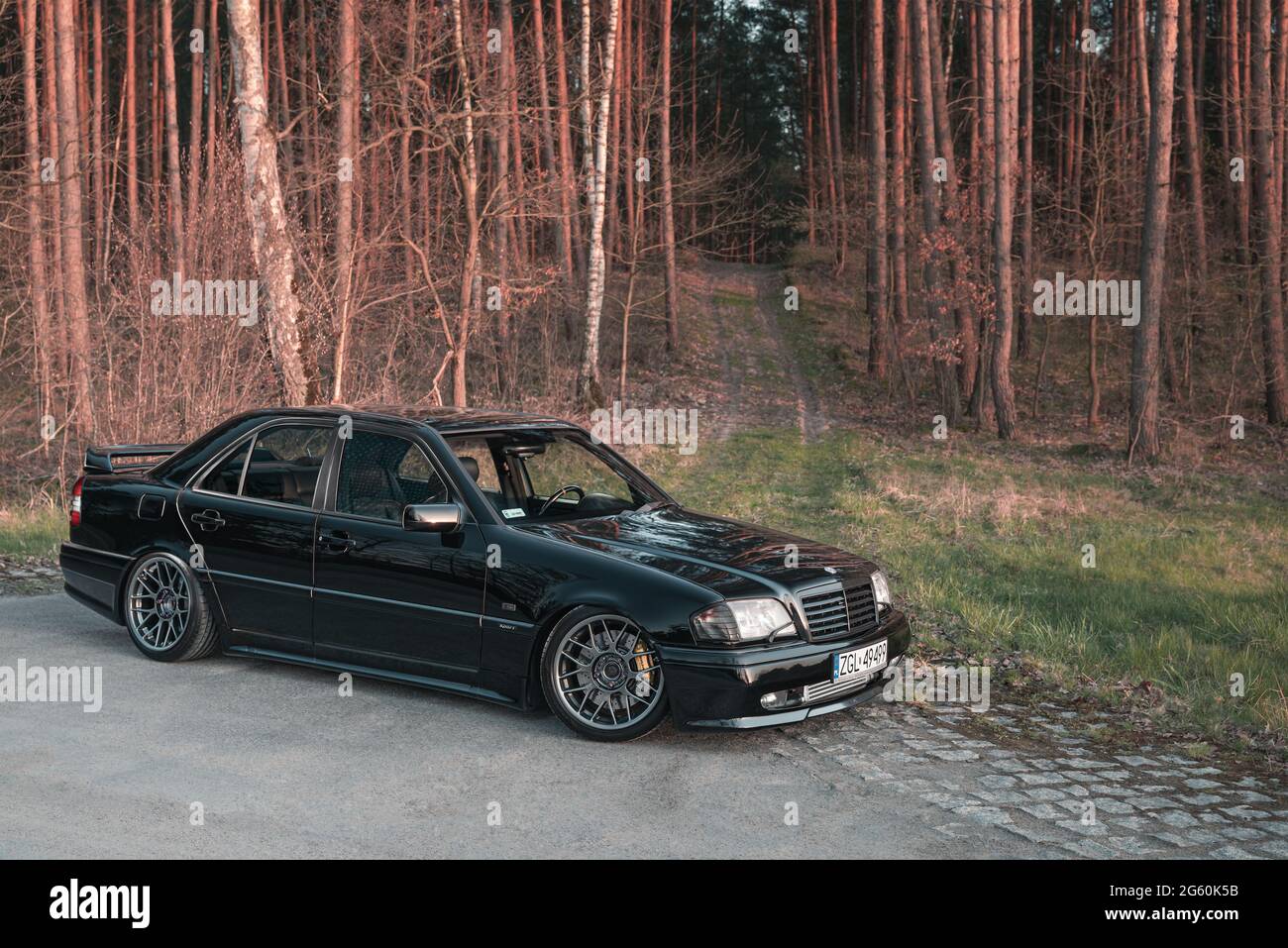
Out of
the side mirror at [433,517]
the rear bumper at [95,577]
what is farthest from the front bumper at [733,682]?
the rear bumper at [95,577]

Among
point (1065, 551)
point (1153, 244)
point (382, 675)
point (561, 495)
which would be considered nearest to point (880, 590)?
point (561, 495)

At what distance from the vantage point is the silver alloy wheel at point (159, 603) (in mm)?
7883

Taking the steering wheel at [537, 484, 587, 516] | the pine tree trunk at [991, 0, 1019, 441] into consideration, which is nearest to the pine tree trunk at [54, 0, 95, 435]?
the steering wheel at [537, 484, 587, 516]

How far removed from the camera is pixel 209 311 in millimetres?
15547

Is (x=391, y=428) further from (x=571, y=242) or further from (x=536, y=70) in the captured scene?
(x=571, y=242)

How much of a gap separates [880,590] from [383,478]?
2.90 meters

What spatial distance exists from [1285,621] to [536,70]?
45.0ft

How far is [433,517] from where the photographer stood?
672cm

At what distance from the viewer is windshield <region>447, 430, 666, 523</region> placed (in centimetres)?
736

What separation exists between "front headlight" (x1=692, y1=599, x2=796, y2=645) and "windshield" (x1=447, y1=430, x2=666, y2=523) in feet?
4.49

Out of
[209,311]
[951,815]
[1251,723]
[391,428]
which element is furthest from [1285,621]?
[209,311]

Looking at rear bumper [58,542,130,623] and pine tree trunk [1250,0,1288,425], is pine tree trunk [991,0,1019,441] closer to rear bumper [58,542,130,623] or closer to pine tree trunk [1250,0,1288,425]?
pine tree trunk [1250,0,1288,425]

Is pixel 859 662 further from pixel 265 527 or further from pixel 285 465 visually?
pixel 285 465

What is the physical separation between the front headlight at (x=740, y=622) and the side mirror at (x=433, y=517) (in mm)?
1477
